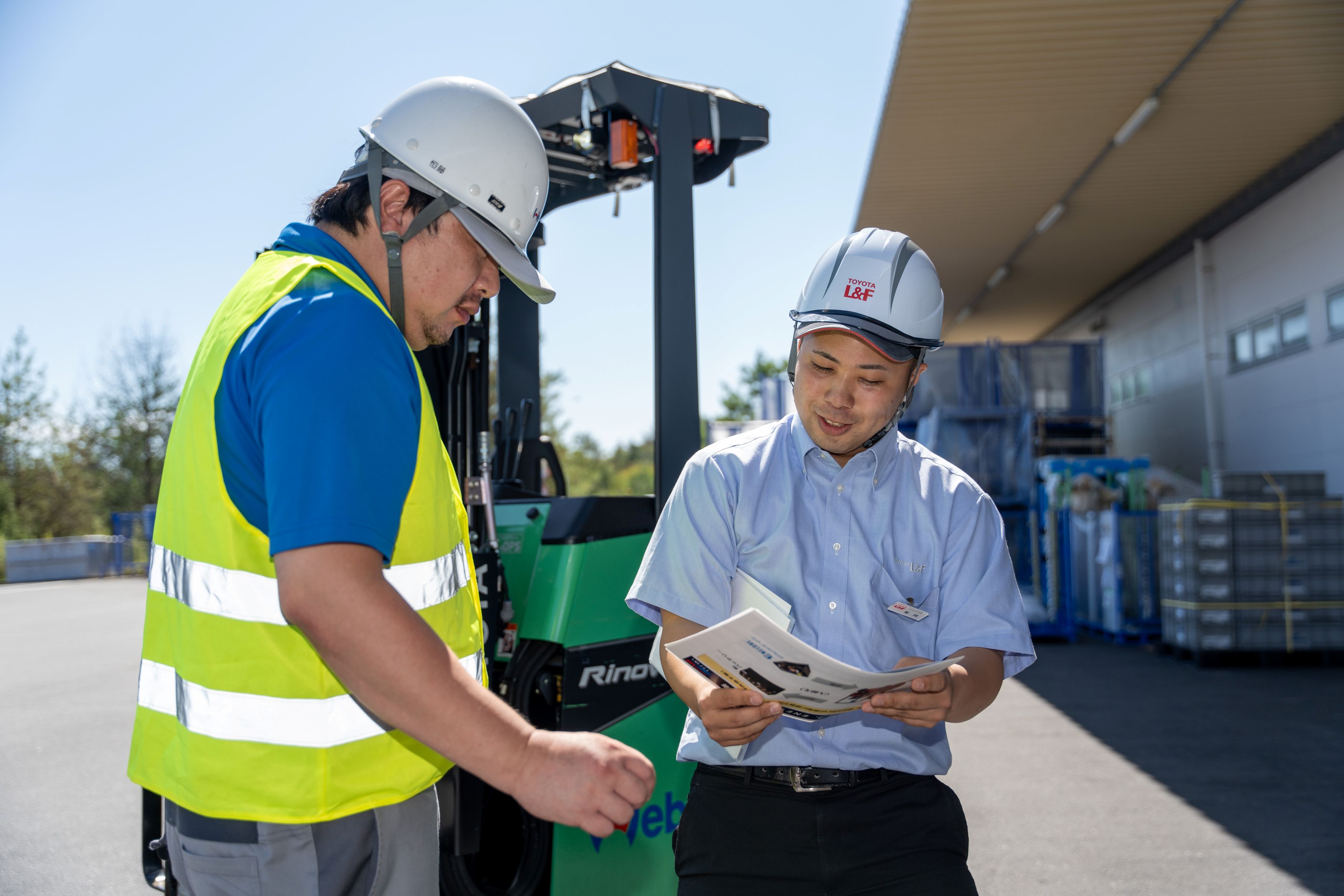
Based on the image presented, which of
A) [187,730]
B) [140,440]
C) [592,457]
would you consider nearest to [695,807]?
[187,730]

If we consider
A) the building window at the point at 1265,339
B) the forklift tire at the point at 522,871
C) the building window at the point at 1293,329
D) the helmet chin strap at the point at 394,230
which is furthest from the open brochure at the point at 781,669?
the building window at the point at 1265,339

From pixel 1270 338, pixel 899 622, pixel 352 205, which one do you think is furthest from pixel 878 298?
pixel 1270 338

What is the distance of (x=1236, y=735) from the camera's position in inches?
298

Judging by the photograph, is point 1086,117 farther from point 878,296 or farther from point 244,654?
point 244,654

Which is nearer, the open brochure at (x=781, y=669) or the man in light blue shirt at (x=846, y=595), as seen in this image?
the open brochure at (x=781, y=669)

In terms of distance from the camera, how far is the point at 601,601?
3.37m

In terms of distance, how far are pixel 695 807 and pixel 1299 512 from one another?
11011 mm

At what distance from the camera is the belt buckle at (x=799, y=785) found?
6.50ft

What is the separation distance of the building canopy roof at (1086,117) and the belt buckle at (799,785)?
983 cm

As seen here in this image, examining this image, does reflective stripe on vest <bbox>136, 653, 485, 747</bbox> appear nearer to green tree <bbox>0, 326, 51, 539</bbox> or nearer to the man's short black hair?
the man's short black hair

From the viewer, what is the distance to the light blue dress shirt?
2.02m

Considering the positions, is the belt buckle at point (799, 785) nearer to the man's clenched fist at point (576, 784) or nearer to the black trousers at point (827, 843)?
the black trousers at point (827, 843)

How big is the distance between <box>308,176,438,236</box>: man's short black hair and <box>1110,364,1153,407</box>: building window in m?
20.8

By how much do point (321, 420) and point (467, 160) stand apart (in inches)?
25.0
